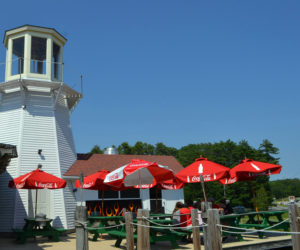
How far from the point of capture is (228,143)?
6319 centimetres

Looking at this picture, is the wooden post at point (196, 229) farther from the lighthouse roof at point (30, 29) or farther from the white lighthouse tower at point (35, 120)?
the lighthouse roof at point (30, 29)

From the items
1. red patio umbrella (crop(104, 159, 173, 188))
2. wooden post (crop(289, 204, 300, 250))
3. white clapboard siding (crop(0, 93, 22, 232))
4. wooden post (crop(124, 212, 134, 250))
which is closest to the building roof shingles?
white clapboard siding (crop(0, 93, 22, 232))

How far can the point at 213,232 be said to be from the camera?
5.73 meters

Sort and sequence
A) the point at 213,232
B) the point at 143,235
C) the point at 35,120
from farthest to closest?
the point at 35,120
the point at 143,235
the point at 213,232

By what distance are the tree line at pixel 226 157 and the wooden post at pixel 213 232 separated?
32699 millimetres

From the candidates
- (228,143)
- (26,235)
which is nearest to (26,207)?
(26,235)

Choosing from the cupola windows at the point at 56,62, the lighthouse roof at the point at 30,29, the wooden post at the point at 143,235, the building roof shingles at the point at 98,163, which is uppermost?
the lighthouse roof at the point at 30,29

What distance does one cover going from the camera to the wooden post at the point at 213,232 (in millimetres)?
5625

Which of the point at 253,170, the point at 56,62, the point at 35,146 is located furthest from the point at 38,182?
the point at 56,62

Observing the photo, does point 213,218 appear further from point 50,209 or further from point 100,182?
point 50,209

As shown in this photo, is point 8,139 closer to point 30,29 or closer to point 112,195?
point 30,29

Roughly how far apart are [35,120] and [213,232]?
13.7 m

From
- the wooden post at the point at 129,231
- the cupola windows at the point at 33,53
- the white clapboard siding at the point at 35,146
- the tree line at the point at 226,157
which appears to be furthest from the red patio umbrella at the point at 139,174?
the tree line at the point at 226,157

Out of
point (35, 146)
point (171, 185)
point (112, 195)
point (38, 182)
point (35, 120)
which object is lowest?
point (112, 195)
